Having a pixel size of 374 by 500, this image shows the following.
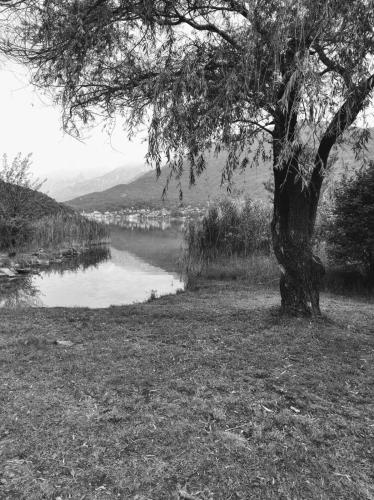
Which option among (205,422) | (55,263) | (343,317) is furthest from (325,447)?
(55,263)

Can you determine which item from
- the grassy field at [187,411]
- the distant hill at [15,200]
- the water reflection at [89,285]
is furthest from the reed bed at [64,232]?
the grassy field at [187,411]

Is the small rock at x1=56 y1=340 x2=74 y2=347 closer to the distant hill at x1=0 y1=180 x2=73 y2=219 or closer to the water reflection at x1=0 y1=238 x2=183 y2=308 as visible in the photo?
the water reflection at x1=0 y1=238 x2=183 y2=308

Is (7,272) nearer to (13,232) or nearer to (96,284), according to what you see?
(96,284)

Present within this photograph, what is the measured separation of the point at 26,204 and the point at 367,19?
18.2 m

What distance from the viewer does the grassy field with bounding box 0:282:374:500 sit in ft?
8.76

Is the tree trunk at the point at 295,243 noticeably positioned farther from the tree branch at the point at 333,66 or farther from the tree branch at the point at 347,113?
the tree branch at the point at 333,66

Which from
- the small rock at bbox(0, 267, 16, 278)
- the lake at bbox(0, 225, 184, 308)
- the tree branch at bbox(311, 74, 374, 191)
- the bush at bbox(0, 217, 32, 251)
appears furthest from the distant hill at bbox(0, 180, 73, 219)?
the tree branch at bbox(311, 74, 374, 191)

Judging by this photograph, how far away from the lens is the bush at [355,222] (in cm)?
1063

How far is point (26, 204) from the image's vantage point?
19266mm

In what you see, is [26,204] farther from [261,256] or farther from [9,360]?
[9,360]

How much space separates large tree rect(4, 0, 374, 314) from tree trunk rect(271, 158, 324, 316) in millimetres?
18

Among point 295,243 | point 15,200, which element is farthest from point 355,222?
point 15,200

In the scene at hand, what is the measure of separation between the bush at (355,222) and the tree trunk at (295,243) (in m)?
4.72

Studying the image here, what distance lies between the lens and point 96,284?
14070 millimetres
